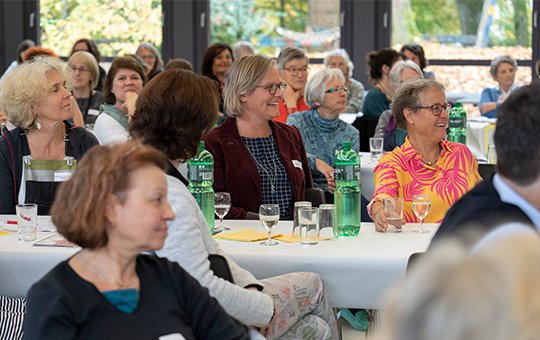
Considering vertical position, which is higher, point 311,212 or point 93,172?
point 93,172

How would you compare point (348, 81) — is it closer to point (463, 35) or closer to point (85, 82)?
point (463, 35)

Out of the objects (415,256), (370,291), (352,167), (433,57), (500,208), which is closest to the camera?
(500,208)

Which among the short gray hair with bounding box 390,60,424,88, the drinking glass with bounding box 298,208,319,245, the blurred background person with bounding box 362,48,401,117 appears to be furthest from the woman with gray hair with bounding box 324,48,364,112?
the drinking glass with bounding box 298,208,319,245

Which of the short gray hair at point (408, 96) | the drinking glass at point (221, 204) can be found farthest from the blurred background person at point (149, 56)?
the drinking glass at point (221, 204)

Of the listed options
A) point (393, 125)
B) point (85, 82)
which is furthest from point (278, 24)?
point (393, 125)

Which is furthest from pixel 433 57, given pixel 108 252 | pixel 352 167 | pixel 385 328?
pixel 385 328

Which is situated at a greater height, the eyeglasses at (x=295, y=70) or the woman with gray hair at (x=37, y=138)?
the eyeglasses at (x=295, y=70)

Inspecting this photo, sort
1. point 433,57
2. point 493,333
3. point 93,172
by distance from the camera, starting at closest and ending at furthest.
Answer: point 493,333 < point 93,172 < point 433,57

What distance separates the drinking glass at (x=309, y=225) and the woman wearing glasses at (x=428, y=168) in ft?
1.62

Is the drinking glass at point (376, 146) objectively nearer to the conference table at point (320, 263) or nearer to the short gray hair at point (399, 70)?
the short gray hair at point (399, 70)

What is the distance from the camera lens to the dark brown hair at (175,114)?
3402 millimetres

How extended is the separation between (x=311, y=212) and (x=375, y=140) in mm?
2869

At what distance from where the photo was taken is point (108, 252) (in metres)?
2.54

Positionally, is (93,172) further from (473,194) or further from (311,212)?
(311,212)
